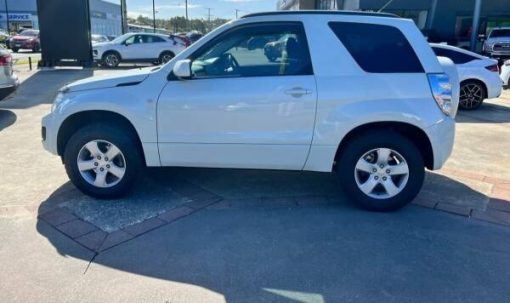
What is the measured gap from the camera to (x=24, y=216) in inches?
172

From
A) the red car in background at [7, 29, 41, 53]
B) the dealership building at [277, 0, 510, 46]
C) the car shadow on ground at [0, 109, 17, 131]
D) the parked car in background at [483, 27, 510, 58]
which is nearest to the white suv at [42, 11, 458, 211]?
the car shadow on ground at [0, 109, 17, 131]

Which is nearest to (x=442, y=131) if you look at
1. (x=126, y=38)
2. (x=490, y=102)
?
(x=490, y=102)

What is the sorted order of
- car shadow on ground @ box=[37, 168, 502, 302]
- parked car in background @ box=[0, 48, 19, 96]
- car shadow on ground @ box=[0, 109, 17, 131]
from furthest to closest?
parked car in background @ box=[0, 48, 19, 96] → car shadow on ground @ box=[0, 109, 17, 131] → car shadow on ground @ box=[37, 168, 502, 302]

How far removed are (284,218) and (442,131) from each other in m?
1.72

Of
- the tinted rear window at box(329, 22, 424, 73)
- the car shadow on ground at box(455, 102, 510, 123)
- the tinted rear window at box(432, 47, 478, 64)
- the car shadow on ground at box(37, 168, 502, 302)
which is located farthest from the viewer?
the tinted rear window at box(432, 47, 478, 64)

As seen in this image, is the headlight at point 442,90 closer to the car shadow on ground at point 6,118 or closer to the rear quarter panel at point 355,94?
the rear quarter panel at point 355,94

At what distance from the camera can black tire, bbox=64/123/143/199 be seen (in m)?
4.59

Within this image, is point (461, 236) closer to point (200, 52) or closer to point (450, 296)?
point (450, 296)

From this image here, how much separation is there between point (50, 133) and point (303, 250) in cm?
286

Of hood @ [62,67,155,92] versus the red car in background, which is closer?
hood @ [62,67,155,92]

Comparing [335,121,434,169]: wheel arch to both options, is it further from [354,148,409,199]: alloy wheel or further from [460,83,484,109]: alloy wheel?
[460,83,484,109]: alloy wheel

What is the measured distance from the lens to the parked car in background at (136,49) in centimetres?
2127

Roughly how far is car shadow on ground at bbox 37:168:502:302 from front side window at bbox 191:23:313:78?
1.36 meters

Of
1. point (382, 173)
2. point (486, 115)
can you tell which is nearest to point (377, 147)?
point (382, 173)
